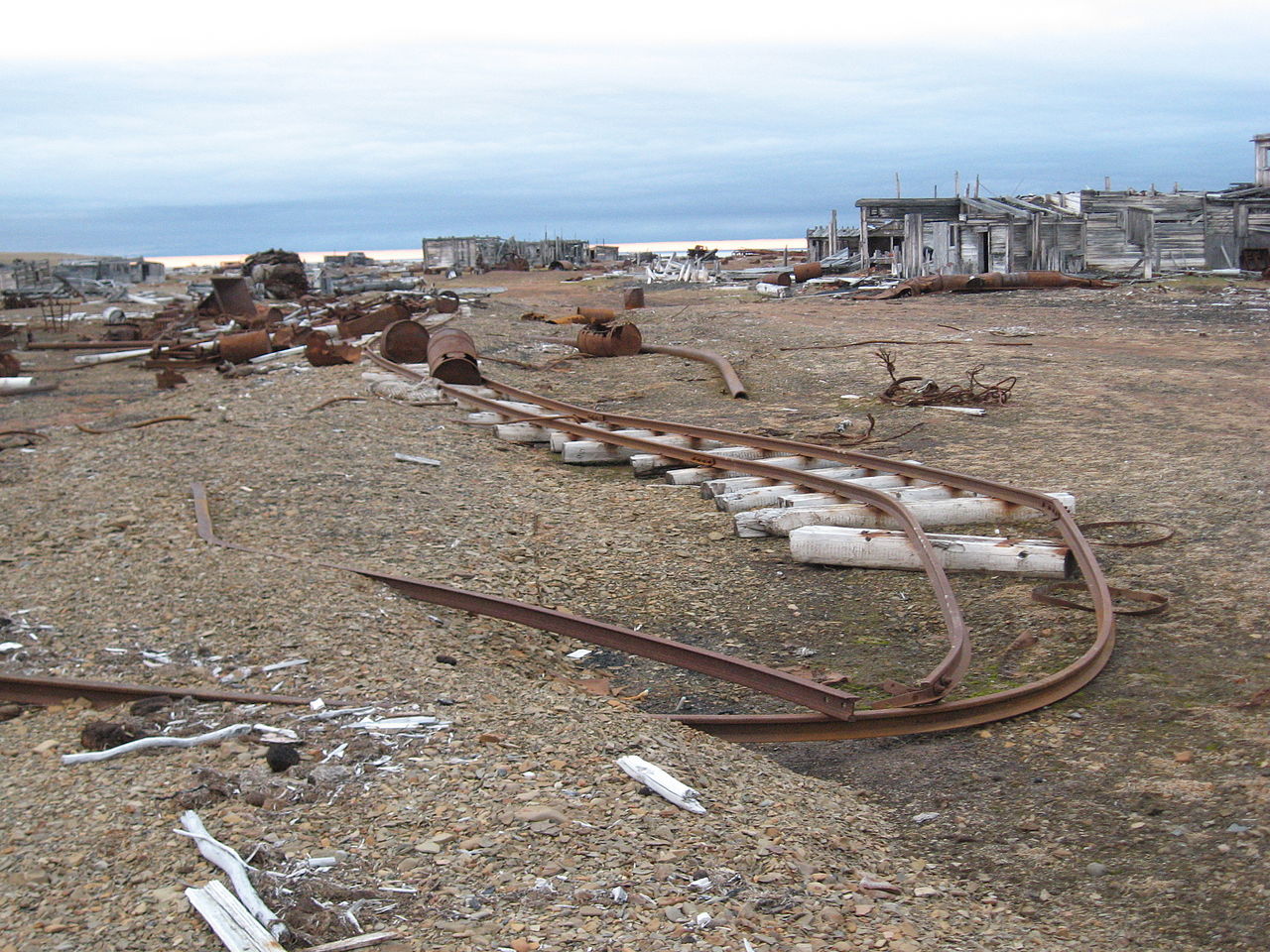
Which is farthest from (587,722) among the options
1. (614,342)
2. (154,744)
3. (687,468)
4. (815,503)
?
(614,342)

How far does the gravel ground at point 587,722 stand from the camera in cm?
338

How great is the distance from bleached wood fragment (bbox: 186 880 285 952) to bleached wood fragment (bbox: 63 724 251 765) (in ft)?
3.38

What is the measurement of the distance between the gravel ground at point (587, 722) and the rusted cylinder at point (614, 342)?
7.36 meters

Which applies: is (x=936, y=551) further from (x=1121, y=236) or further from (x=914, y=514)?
(x=1121, y=236)

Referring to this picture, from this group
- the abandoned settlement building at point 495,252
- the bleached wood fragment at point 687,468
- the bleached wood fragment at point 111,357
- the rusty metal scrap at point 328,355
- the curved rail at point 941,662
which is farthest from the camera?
the abandoned settlement building at point 495,252

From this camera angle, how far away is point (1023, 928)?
11.5ft

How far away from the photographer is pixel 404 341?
16.2 meters

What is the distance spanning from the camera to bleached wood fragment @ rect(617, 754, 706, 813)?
3934 mm

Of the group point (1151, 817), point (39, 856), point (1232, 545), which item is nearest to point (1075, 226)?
point (1232, 545)

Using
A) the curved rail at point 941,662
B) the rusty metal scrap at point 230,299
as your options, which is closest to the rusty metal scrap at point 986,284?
the rusty metal scrap at point 230,299

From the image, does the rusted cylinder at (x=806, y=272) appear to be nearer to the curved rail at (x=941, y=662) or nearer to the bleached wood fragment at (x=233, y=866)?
the curved rail at (x=941, y=662)

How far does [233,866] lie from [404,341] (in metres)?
13.4

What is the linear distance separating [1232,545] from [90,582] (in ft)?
21.4

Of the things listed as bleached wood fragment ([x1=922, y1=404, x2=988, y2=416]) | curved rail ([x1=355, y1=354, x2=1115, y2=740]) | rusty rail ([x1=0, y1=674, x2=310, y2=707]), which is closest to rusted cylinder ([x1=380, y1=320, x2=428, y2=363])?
bleached wood fragment ([x1=922, y1=404, x2=988, y2=416])
